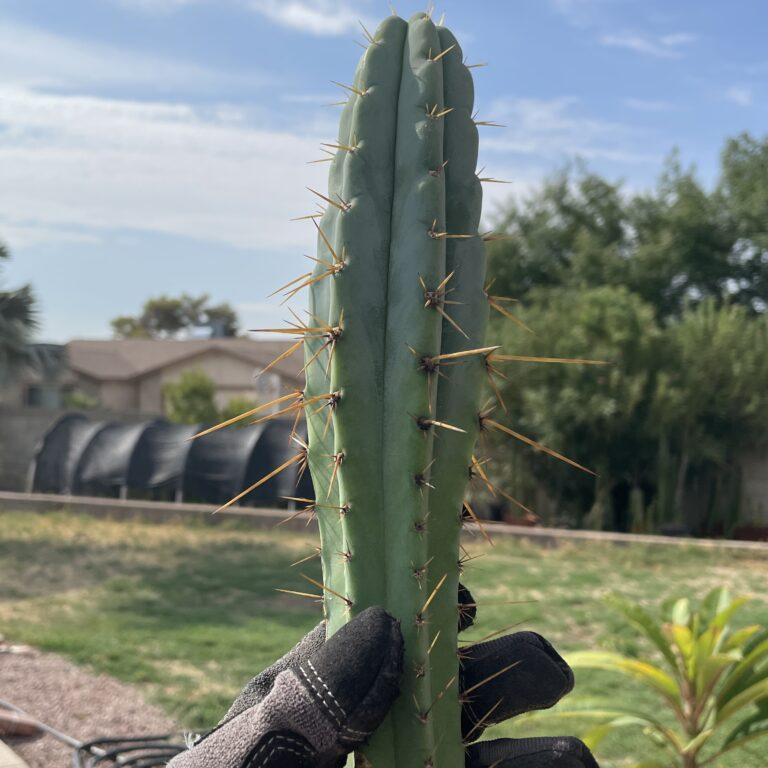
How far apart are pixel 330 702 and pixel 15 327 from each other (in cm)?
1338

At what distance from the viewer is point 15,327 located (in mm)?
13781

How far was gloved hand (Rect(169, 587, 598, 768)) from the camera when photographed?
5.22 ft

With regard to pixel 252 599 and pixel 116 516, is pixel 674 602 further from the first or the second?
pixel 116 516

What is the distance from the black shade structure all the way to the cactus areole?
12.6 metres

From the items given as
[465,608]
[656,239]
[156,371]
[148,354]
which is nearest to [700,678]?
[465,608]

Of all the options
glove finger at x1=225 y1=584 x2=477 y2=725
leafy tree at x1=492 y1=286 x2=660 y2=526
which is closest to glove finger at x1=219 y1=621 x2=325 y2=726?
glove finger at x1=225 y1=584 x2=477 y2=725

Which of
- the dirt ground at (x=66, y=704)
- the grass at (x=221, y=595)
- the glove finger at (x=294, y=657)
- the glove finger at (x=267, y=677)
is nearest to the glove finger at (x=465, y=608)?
the glove finger at (x=294, y=657)

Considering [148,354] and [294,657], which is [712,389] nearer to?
[294,657]

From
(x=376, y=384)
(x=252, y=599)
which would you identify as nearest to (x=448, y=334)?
(x=376, y=384)

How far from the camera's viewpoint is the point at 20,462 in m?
18.4

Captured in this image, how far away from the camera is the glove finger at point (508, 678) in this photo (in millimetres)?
1986

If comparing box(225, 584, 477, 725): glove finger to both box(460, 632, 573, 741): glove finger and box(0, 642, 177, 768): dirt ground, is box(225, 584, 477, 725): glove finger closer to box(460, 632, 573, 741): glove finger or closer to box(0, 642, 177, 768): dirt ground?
box(460, 632, 573, 741): glove finger

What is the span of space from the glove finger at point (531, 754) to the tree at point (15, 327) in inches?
511

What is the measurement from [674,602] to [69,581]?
21.5 feet
